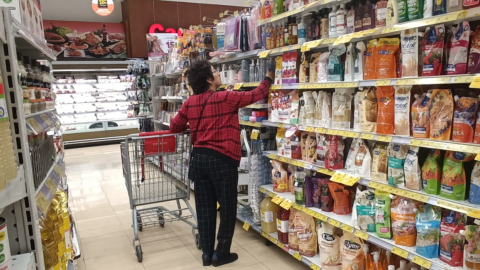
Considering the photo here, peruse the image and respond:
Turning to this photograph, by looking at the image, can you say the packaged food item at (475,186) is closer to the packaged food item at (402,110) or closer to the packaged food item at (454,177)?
the packaged food item at (454,177)

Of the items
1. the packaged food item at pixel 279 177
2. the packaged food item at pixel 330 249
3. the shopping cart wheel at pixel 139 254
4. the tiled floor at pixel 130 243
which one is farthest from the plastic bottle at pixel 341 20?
the shopping cart wheel at pixel 139 254

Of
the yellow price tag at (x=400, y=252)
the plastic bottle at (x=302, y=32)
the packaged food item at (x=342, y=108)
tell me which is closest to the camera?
the yellow price tag at (x=400, y=252)

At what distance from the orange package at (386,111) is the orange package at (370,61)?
12cm

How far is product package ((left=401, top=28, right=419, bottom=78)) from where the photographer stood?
7.36 ft

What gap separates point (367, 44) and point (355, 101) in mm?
411

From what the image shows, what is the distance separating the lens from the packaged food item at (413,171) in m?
2.28

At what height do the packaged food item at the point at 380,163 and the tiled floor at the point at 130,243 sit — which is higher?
the packaged food item at the point at 380,163

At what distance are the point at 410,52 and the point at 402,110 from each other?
354 millimetres

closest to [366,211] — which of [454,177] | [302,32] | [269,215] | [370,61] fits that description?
[454,177]

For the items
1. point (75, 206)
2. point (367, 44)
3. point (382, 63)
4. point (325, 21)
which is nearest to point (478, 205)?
point (382, 63)

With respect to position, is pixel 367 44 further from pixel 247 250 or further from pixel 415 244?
pixel 247 250

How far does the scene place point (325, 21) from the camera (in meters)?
2.89

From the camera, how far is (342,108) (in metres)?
2.84

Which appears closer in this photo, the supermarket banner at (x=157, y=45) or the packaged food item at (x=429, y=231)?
the packaged food item at (x=429, y=231)
